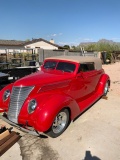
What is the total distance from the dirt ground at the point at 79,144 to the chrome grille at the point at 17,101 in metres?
0.58

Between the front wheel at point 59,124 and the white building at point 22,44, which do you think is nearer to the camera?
the front wheel at point 59,124

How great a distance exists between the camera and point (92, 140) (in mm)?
4379

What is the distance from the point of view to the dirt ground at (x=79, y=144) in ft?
12.4

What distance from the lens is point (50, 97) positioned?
441 centimetres

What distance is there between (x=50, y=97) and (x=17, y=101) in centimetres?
79

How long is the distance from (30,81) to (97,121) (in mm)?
2287

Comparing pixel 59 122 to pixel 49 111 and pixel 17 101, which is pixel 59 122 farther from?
pixel 17 101

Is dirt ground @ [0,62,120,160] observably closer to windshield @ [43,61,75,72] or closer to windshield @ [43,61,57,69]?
windshield @ [43,61,75,72]

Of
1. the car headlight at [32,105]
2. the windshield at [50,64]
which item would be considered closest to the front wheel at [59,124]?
the car headlight at [32,105]

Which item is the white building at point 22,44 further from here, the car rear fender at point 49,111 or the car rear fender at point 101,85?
the car rear fender at point 49,111

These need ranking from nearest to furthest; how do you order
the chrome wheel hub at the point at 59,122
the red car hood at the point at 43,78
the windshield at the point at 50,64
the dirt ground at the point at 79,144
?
1. the dirt ground at the point at 79,144
2. the chrome wheel hub at the point at 59,122
3. the red car hood at the point at 43,78
4. the windshield at the point at 50,64

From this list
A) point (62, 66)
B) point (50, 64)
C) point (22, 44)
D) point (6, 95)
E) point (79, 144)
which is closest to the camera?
point (79, 144)

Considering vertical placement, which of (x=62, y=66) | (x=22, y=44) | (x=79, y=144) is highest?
(x=22, y=44)

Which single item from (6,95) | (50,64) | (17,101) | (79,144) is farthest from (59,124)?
(50,64)
